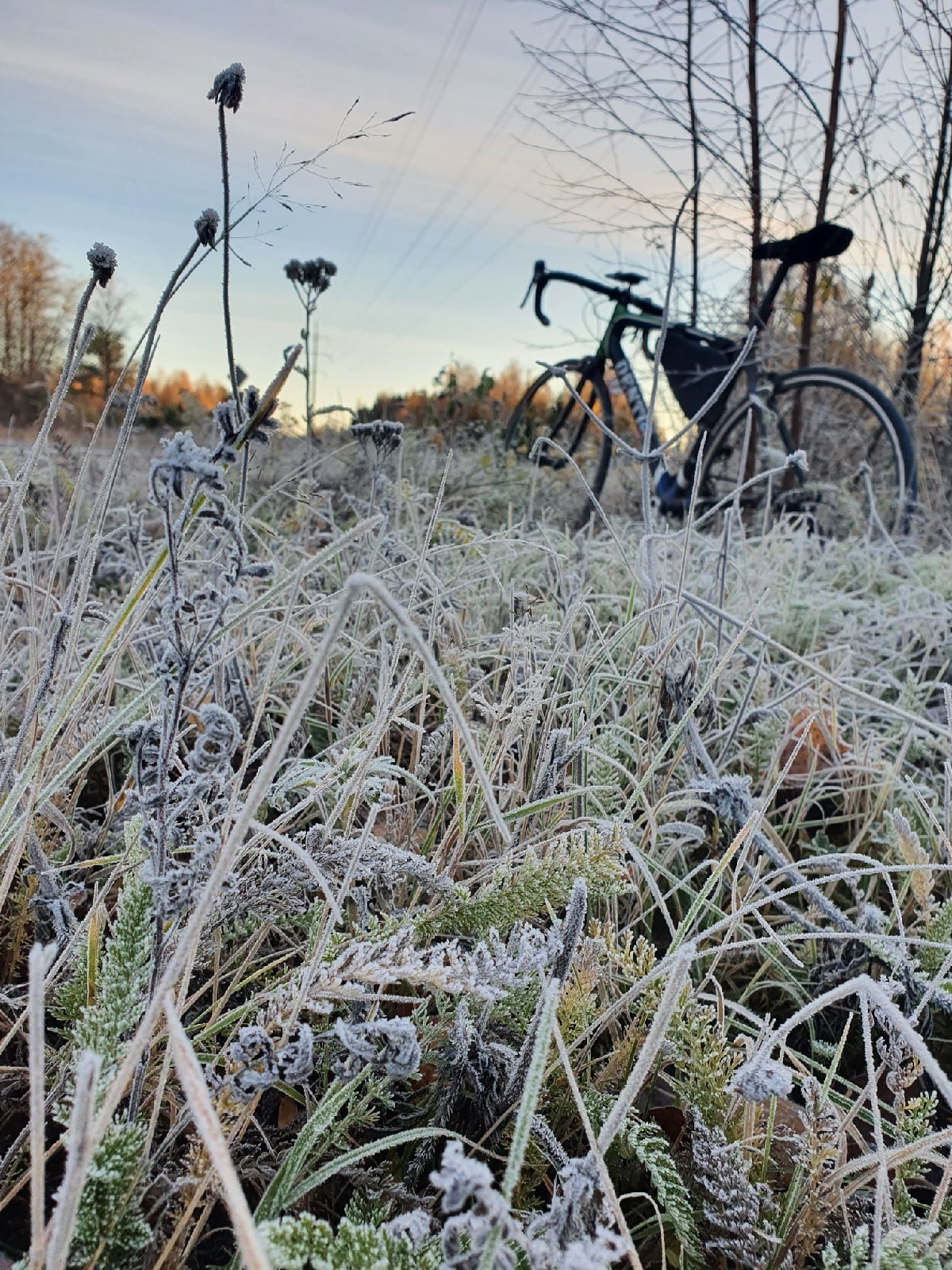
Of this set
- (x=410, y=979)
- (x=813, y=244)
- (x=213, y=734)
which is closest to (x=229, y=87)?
(x=213, y=734)

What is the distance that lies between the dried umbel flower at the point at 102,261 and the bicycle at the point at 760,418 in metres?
3.18

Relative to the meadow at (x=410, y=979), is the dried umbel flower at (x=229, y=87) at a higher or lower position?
higher

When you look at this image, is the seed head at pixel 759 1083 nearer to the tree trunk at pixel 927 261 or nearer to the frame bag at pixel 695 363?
the frame bag at pixel 695 363

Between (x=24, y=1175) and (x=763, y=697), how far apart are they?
4.38 ft

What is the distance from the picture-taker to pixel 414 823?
103cm

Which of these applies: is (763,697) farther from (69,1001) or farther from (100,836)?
(69,1001)

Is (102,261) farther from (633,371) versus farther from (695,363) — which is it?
(633,371)

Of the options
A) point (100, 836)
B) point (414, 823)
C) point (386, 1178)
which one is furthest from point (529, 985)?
point (100, 836)

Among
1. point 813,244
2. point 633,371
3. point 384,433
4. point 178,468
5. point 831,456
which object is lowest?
point 178,468

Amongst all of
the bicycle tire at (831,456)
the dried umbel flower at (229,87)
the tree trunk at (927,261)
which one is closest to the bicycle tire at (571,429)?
the bicycle tire at (831,456)

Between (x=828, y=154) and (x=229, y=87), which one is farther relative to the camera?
(x=828, y=154)

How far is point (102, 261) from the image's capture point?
0.65 m

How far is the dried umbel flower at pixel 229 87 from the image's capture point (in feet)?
2.12

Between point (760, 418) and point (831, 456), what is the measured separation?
1.40m
